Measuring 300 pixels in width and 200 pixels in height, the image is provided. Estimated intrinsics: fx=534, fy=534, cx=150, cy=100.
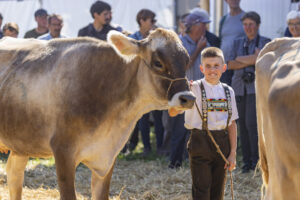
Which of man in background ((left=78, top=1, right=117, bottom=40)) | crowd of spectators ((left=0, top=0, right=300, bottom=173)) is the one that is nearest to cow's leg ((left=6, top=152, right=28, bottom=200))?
crowd of spectators ((left=0, top=0, right=300, bottom=173))

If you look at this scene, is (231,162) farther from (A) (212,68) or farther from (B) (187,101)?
(A) (212,68)

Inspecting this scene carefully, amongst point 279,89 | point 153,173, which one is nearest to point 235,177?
point 153,173

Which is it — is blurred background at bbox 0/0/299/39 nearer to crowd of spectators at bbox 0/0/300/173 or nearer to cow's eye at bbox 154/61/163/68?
crowd of spectators at bbox 0/0/300/173

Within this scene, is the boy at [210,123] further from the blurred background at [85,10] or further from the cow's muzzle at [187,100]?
the blurred background at [85,10]

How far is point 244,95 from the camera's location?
23.7ft

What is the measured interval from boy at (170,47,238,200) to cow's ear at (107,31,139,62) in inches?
22.8

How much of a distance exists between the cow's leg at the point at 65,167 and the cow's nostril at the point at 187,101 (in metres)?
0.99

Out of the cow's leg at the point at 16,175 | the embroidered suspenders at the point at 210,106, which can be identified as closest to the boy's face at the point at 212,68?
the embroidered suspenders at the point at 210,106

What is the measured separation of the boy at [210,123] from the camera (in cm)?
440

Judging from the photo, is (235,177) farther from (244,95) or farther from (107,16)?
(107,16)

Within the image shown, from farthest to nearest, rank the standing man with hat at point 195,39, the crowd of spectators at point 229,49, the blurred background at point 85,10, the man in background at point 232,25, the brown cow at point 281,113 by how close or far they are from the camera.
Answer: the blurred background at point 85,10 → the man in background at point 232,25 → the standing man with hat at point 195,39 → the crowd of spectators at point 229,49 → the brown cow at point 281,113

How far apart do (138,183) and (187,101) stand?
288cm

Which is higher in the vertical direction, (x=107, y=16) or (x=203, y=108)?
(x=107, y=16)

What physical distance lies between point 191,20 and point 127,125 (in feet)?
11.0
